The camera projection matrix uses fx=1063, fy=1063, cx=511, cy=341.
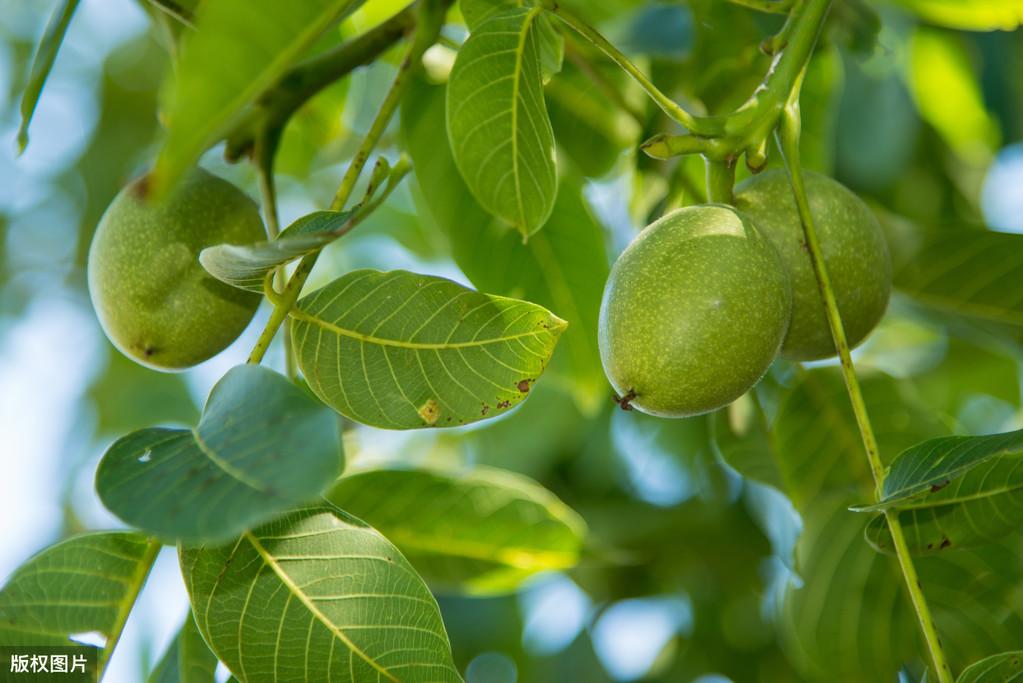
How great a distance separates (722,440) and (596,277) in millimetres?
270

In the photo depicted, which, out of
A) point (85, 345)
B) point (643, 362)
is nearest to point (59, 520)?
point (85, 345)

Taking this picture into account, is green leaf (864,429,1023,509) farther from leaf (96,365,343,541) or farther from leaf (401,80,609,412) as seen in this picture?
leaf (401,80,609,412)

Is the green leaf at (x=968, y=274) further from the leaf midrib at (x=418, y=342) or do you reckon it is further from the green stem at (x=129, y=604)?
the green stem at (x=129, y=604)

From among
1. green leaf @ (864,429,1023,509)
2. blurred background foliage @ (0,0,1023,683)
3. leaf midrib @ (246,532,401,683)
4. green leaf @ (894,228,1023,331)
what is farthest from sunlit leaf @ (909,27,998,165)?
leaf midrib @ (246,532,401,683)

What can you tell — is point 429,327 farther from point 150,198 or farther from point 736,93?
point 736,93

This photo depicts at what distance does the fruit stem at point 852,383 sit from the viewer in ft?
2.91

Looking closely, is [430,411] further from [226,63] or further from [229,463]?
[226,63]

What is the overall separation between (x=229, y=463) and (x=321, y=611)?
0.76 feet

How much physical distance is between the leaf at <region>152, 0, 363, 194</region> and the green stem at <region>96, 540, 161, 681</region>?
1.60 feet

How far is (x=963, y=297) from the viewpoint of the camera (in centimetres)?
136

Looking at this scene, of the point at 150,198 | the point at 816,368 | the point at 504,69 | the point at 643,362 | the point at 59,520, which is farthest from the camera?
the point at 59,520

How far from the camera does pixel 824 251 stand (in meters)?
1.06

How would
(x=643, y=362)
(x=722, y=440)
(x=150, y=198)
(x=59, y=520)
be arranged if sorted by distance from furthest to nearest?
(x=59, y=520), (x=722, y=440), (x=643, y=362), (x=150, y=198)

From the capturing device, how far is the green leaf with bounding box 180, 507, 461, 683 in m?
0.93
